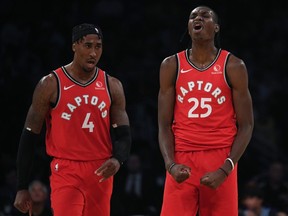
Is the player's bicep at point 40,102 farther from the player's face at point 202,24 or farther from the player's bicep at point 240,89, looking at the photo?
the player's bicep at point 240,89

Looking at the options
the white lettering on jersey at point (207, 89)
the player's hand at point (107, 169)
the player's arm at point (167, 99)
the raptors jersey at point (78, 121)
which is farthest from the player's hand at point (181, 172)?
the raptors jersey at point (78, 121)

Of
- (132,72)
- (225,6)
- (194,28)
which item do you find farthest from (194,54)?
(225,6)

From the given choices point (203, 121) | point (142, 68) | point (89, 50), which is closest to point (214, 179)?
point (203, 121)

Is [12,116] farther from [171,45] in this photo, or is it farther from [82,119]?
[82,119]

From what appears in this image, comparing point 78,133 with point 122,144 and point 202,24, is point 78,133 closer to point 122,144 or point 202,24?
point 122,144

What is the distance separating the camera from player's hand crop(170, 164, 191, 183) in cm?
511

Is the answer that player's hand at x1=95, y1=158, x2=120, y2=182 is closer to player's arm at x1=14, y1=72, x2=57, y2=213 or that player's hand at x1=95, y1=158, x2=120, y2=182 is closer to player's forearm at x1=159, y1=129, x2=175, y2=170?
player's forearm at x1=159, y1=129, x2=175, y2=170

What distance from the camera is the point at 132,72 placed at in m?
11.3

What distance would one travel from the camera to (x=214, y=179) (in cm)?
514

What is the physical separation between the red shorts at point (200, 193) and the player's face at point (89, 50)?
0.97 metres

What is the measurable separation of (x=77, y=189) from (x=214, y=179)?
3.29ft

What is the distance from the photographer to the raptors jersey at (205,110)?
5383 mm

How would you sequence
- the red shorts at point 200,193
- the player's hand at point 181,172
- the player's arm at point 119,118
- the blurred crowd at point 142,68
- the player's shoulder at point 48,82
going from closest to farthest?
the player's hand at point 181,172
the red shorts at point 200,193
the player's shoulder at point 48,82
the player's arm at point 119,118
the blurred crowd at point 142,68

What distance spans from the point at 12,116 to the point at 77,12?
2019mm
